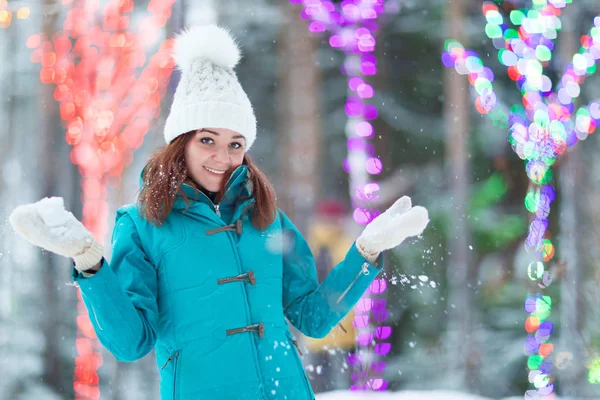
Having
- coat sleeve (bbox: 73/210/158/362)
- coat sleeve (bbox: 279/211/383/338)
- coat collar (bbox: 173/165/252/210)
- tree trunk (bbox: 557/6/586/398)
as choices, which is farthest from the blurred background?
coat sleeve (bbox: 73/210/158/362)

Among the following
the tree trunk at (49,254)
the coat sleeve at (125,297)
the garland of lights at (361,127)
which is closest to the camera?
the coat sleeve at (125,297)

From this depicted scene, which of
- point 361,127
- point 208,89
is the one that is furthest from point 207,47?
point 361,127

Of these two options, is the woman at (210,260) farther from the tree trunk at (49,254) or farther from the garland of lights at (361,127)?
the tree trunk at (49,254)

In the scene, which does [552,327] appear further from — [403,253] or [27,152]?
[27,152]

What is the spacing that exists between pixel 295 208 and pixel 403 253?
2.54 ft

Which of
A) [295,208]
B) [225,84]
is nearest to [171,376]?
[225,84]

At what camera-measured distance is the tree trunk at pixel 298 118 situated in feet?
14.2

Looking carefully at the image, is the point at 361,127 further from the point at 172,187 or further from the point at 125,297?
the point at 125,297

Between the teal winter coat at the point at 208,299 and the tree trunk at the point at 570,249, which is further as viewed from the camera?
the tree trunk at the point at 570,249

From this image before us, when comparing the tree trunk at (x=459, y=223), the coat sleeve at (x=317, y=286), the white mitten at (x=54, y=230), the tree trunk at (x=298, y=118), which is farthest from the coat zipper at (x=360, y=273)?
the tree trunk at (x=459, y=223)

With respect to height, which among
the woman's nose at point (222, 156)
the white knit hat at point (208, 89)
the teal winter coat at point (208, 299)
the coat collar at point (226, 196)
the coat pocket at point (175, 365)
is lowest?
the coat pocket at point (175, 365)

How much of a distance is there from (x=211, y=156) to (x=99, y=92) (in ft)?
9.70

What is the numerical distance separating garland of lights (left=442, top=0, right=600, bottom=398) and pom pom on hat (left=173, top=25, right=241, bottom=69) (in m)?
2.95

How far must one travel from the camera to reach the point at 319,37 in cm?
436
